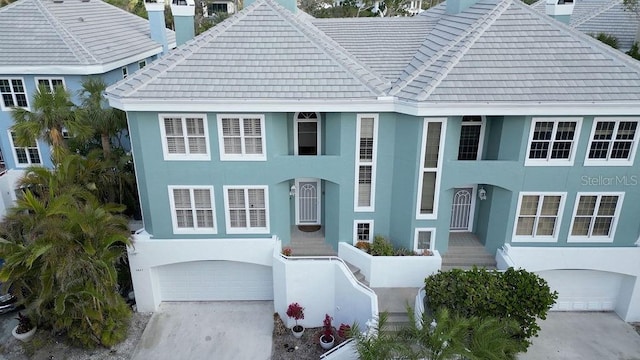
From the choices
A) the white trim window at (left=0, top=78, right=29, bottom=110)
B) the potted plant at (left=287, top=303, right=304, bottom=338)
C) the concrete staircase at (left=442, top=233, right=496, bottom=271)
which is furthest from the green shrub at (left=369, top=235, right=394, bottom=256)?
the white trim window at (left=0, top=78, right=29, bottom=110)

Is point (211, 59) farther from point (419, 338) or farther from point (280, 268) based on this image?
point (419, 338)

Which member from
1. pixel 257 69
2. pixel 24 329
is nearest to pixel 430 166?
pixel 257 69

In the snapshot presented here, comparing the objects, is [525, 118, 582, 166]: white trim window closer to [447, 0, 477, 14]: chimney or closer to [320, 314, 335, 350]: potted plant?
[447, 0, 477, 14]: chimney

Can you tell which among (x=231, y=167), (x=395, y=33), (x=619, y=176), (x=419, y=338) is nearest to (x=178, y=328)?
(x=231, y=167)

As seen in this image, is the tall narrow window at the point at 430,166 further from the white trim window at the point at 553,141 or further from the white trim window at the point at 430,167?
the white trim window at the point at 553,141

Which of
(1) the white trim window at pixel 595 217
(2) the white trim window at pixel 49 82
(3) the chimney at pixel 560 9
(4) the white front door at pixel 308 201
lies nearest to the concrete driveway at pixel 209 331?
(4) the white front door at pixel 308 201

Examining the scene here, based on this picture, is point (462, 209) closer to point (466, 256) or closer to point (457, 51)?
point (466, 256)

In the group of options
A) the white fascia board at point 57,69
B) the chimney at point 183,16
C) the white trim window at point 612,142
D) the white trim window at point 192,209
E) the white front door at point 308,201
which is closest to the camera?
the white trim window at point 612,142
